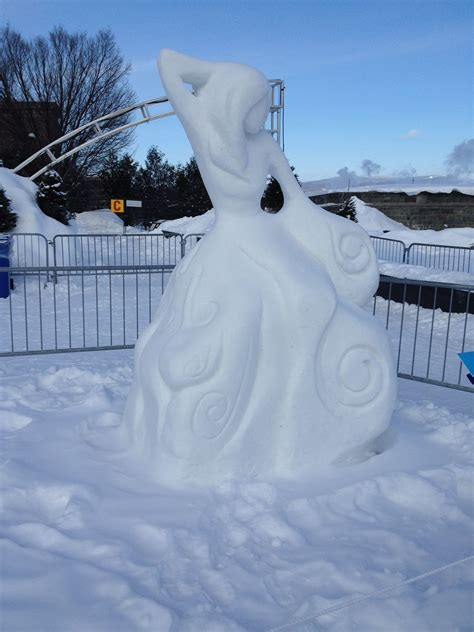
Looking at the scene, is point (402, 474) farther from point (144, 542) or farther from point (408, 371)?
point (408, 371)

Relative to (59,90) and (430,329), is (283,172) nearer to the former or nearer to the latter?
(430,329)

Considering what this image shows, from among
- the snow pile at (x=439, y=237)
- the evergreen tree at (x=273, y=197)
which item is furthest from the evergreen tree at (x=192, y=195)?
the evergreen tree at (x=273, y=197)

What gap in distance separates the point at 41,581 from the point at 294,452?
1683 millimetres

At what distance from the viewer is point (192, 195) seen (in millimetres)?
29250

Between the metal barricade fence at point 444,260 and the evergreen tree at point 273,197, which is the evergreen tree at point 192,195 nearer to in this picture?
the evergreen tree at point 273,197

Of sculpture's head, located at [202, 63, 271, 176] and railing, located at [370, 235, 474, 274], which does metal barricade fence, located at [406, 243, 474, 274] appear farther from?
sculpture's head, located at [202, 63, 271, 176]

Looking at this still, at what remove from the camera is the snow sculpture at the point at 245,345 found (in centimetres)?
360

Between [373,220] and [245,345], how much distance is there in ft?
70.2

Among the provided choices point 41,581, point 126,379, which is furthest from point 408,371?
point 41,581

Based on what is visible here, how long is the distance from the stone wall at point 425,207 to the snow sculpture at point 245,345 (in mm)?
20461

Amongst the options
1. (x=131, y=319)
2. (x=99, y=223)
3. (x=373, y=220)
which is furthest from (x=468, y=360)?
(x=99, y=223)

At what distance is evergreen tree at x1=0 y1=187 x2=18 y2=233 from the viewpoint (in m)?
13.1

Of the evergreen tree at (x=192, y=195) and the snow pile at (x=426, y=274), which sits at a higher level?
the evergreen tree at (x=192, y=195)

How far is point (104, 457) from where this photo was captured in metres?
3.97
